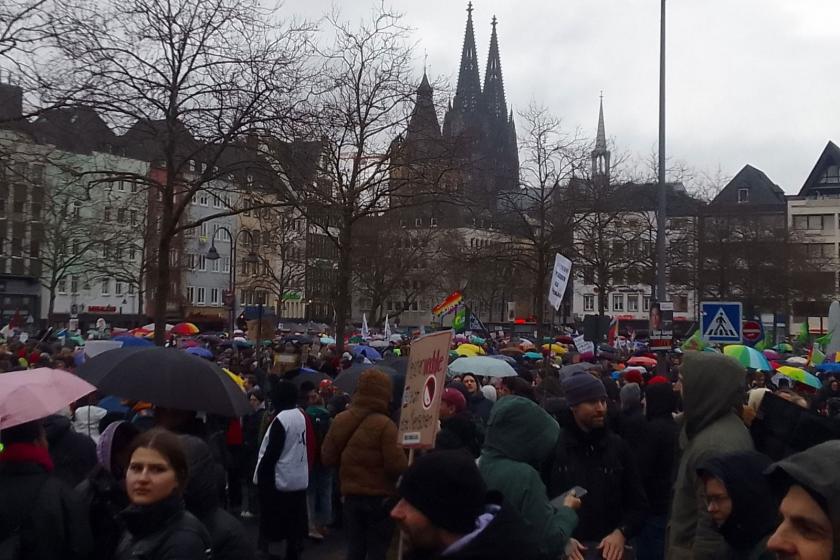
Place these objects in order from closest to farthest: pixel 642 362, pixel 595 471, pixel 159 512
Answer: pixel 159 512 → pixel 595 471 → pixel 642 362

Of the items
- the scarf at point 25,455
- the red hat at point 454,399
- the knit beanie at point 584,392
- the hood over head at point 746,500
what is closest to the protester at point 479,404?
the red hat at point 454,399

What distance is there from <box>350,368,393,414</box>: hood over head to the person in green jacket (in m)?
2.48

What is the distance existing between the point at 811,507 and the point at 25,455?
360 cm

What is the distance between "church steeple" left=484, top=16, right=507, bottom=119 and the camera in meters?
149

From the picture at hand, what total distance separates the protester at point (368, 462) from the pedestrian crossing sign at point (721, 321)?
8274 mm

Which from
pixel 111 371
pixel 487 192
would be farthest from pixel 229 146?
pixel 111 371

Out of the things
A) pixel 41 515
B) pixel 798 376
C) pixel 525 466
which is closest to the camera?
pixel 41 515

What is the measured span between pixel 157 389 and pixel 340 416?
4.79 ft

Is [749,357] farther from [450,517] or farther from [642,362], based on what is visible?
[450,517]

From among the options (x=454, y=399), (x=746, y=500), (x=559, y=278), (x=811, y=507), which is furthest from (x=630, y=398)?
(x=559, y=278)

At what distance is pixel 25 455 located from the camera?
191 inches

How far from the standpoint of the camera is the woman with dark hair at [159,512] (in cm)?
399

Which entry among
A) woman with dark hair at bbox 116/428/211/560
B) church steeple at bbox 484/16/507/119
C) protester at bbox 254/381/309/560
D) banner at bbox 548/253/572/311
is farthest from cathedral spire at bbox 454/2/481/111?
woman with dark hair at bbox 116/428/211/560

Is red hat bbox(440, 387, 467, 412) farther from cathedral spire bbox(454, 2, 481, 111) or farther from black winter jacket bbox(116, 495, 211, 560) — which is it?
cathedral spire bbox(454, 2, 481, 111)
